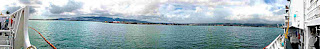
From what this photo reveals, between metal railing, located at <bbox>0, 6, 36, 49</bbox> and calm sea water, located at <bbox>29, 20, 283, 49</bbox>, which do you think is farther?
calm sea water, located at <bbox>29, 20, 283, 49</bbox>

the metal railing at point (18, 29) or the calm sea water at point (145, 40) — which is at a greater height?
the metal railing at point (18, 29)

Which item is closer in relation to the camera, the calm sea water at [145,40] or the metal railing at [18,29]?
the metal railing at [18,29]

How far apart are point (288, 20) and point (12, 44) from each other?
25836 millimetres

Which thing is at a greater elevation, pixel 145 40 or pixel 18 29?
pixel 18 29

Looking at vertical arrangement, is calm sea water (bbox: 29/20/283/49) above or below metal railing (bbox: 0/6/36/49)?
below

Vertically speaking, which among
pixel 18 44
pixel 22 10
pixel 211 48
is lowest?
pixel 211 48

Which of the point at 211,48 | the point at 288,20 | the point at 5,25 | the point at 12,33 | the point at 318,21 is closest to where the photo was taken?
the point at 318,21

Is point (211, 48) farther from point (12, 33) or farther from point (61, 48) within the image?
point (12, 33)

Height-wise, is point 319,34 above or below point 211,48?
above

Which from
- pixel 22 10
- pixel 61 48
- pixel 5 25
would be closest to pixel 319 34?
pixel 22 10

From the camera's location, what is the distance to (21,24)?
1048cm

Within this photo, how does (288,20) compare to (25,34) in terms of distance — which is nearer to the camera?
(25,34)

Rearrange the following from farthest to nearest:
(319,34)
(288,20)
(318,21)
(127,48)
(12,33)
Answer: (127,48) → (288,20) → (12,33) → (319,34) → (318,21)

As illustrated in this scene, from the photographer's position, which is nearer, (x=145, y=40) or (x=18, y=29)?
(x=18, y=29)
